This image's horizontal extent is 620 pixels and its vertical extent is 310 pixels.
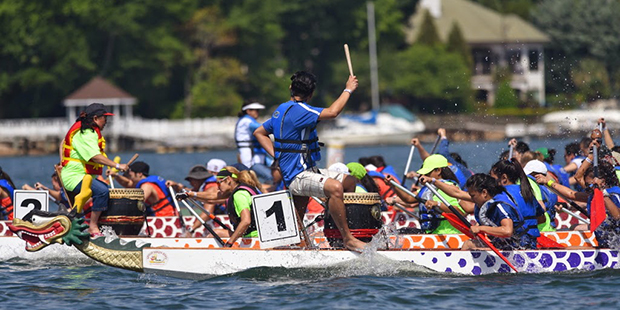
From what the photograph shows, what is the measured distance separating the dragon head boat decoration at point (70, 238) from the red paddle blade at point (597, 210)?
4563mm

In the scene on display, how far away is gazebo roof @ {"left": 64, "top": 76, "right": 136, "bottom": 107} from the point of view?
2223 inches

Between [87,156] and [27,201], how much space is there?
3.60ft

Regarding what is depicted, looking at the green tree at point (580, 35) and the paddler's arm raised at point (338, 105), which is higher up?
the green tree at point (580, 35)

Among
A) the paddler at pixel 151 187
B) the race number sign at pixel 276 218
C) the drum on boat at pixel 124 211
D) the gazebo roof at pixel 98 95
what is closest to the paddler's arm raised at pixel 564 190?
the race number sign at pixel 276 218

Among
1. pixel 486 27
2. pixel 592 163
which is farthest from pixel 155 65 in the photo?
pixel 592 163

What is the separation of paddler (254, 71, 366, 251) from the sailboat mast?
182ft

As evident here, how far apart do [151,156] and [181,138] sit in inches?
203

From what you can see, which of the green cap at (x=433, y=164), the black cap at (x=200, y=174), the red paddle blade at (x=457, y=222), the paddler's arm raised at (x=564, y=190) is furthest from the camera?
the black cap at (x=200, y=174)

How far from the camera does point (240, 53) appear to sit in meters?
66.7

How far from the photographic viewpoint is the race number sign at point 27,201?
46.6ft

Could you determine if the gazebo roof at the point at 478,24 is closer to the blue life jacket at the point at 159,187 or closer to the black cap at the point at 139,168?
the black cap at the point at 139,168

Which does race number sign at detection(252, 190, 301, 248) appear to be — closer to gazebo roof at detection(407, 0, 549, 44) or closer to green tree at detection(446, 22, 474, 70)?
green tree at detection(446, 22, 474, 70)

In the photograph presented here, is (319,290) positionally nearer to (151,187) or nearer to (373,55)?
(151,187)

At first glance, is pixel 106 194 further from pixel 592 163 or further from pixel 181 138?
pixel 181 138
